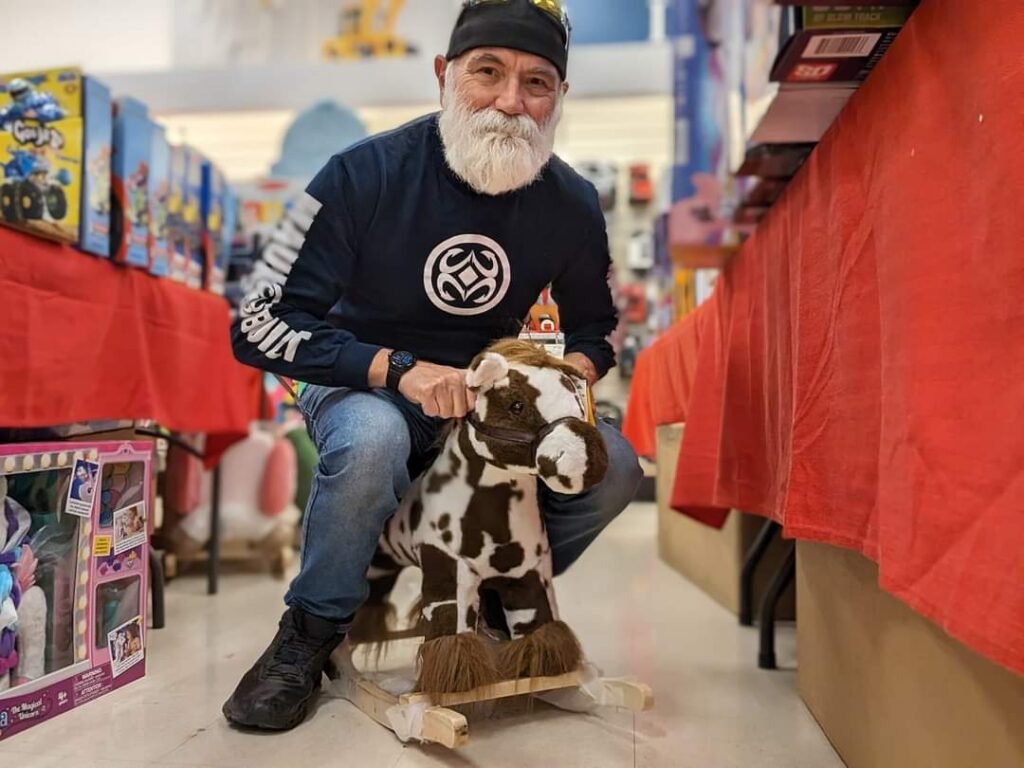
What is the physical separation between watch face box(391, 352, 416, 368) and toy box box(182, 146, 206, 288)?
0.87m

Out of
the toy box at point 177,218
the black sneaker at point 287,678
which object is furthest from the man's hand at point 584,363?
the toy box at point 177,218

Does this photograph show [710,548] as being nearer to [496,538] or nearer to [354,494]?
[496,538]

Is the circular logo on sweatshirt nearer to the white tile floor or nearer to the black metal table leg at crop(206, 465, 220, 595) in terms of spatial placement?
the white tile floor

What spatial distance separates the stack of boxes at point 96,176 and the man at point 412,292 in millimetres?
393

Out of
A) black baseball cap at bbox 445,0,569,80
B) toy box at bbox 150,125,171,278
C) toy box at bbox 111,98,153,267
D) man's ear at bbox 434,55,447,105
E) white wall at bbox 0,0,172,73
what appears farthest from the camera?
white wall at bbox 0,0,172,73

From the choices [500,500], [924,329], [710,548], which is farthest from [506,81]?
[710,548]

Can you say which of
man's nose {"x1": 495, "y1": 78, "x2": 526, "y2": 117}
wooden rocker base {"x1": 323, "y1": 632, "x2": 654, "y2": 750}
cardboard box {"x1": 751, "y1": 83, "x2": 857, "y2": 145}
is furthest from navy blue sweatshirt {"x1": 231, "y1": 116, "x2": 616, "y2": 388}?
wooden rocker base {"x1": 323, "y1": 632, "x2": 654, "y2": 750}

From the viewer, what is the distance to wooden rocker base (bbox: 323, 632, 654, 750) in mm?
860

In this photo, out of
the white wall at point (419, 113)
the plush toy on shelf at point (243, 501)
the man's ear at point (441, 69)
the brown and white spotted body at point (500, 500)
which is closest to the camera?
the brown and white spotted body at point (500, 500)

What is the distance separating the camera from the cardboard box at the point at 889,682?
0.57 metres

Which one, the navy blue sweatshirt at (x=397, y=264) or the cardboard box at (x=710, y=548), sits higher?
the navy blue sweatshirt at (x=397, y=264)

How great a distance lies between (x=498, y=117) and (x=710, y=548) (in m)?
1.12

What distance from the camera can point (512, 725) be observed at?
0.97 meters

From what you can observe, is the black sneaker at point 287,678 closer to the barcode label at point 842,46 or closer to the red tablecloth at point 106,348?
the red tablecloth at point 106,348
